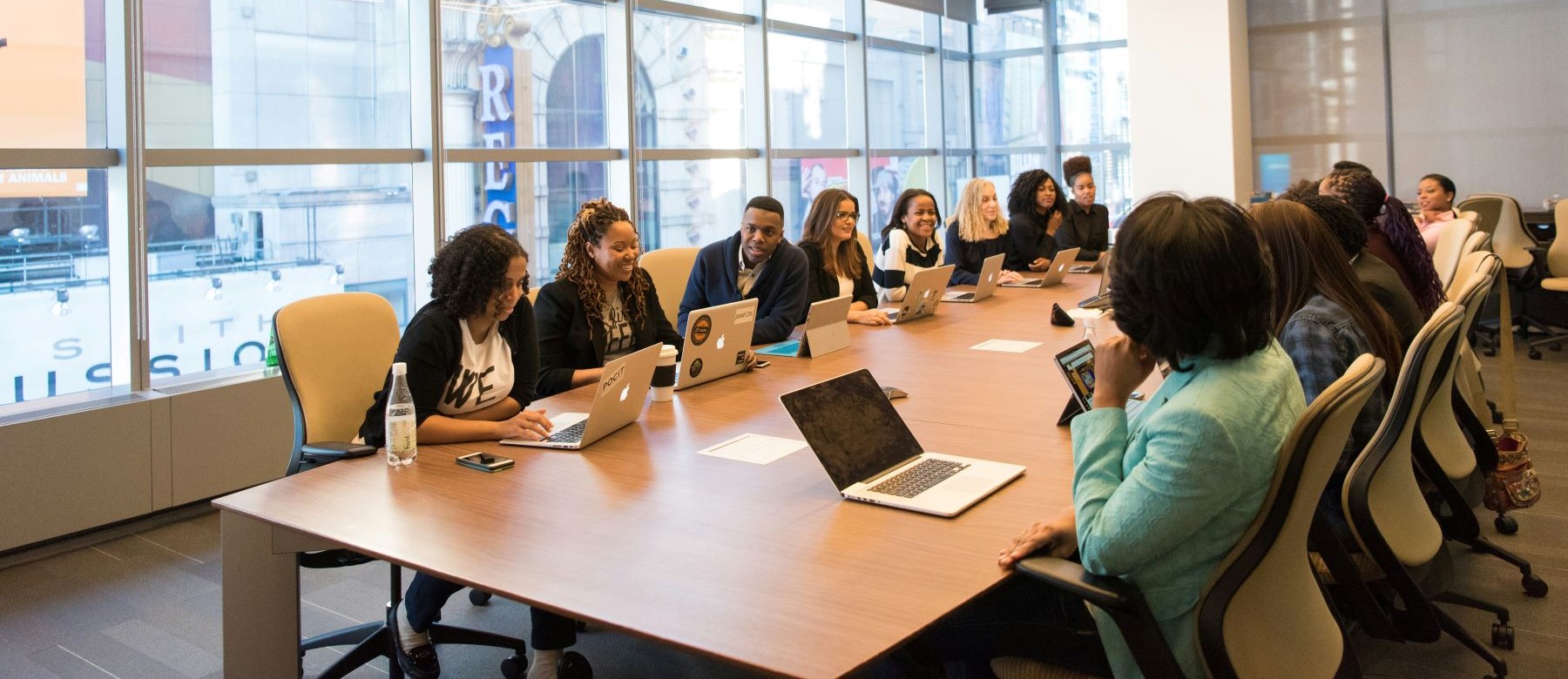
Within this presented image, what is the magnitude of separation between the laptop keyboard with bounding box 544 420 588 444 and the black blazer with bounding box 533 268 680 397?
672 mm

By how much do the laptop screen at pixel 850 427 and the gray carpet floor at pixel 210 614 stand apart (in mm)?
892

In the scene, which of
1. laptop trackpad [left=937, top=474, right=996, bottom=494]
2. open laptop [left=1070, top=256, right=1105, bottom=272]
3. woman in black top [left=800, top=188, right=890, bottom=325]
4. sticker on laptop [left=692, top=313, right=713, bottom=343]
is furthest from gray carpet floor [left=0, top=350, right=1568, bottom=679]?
open laptop [left=1070, top=256, right=1105, bottom=272]

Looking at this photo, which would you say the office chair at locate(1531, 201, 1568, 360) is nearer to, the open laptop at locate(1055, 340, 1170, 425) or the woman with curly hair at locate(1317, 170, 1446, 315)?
the woman with curly hair at locate(1317, 170, 1446, 315)

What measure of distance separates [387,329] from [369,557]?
1369 millimetres

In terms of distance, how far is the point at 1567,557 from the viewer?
3598 millimetres

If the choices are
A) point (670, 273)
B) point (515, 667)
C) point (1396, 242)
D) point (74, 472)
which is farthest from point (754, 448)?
point (74, 472)

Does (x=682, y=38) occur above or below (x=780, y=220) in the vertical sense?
above

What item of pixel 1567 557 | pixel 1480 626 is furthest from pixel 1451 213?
pixel 1480 626

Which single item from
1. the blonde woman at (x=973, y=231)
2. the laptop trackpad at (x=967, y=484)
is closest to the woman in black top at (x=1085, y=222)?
the blonde woman at (x=973, y=231)

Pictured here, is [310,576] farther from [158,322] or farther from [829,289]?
[829,289]

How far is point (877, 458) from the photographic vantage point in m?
2.31

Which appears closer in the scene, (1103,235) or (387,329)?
(387,329)

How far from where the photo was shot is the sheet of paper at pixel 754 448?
253 cm

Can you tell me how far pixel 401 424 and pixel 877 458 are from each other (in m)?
1.03
